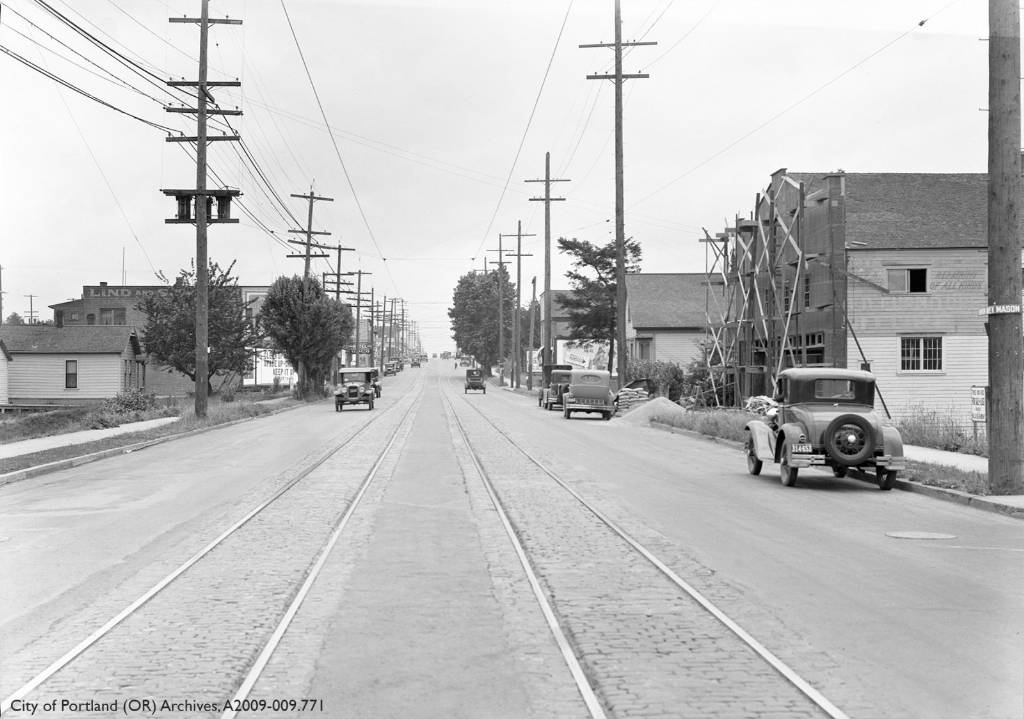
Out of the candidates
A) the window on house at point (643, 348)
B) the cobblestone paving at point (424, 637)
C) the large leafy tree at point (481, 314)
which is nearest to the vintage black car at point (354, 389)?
the window on house at point (643, 348)

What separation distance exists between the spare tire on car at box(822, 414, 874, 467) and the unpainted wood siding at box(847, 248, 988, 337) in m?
21.7

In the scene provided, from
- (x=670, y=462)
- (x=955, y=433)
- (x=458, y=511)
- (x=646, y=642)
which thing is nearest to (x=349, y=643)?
(x=646, y=642)

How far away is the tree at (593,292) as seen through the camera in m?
63.9

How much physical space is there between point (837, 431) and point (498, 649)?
11128 mm

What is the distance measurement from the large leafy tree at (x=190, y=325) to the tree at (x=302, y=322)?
411 centimetres

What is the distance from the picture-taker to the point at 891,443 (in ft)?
54.2

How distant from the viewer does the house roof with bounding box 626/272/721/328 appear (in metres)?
68.4

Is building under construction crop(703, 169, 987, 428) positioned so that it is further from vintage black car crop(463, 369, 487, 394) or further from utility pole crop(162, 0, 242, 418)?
vintage black car crop(463, 369, 487, 394)

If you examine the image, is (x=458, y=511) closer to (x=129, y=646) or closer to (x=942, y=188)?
(x=129, y=646)

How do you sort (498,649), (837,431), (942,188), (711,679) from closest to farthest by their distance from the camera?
(711,679)
(498,649)
(837,431)
(942,188)

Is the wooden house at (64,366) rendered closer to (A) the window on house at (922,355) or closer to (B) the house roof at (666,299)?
(B) the house roof at (666,299)

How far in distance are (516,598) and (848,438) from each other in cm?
973

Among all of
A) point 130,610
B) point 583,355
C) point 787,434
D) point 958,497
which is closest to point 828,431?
point 787,434

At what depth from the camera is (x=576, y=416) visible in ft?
151
